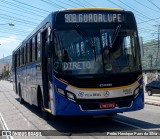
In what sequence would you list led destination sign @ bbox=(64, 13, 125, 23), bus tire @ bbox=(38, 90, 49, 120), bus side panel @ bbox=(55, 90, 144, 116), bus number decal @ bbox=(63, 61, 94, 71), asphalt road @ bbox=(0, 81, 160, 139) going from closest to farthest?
1. asphalt road @ bbox=(0, 81, 160, 139)
2. bus side panel @ bbox=(55, 90, 144, 116)
3. bus number decal @ bbox=(63, 61, 94, 71)
4. led destination sign @ bbox=(64, 13, 125, 23)
5. bus tire @ bbox=(38, 90, 49, 120)

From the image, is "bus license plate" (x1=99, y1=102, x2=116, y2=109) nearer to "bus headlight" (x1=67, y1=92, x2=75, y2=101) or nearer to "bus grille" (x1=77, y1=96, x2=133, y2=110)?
"bus grille" (x1=77, y1=96, x2=133, y2=110)

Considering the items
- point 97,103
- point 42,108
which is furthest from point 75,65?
point 42,108

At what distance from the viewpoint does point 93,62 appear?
9.74m

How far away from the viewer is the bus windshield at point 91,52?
969 cm

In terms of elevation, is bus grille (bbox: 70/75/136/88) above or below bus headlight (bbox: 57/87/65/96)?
above

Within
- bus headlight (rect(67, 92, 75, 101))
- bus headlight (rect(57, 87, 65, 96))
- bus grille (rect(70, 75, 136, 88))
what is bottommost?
bus headlight (rect(67, 92, 75, 101))

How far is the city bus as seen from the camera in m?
9.63

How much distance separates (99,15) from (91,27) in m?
0.53

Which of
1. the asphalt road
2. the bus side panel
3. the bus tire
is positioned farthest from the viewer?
the bus tire

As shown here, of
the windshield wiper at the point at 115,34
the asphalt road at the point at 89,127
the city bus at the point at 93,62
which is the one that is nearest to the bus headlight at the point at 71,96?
the city bus at the point at 93,62

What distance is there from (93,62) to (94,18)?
4.47 ft

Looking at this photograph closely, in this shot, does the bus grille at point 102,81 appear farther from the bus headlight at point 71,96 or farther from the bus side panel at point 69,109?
the bus side panel at point 69,109

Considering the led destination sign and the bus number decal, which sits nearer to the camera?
the bus number decal

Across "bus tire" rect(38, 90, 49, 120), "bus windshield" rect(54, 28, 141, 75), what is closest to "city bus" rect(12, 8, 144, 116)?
"bus windshield" rect(54, 28, 141, 75)
